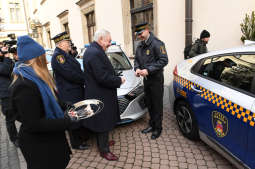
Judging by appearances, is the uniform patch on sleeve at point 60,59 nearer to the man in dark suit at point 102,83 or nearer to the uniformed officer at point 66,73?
the uniformed officer at point 66,73

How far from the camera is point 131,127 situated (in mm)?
3707

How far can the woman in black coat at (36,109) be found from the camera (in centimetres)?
123

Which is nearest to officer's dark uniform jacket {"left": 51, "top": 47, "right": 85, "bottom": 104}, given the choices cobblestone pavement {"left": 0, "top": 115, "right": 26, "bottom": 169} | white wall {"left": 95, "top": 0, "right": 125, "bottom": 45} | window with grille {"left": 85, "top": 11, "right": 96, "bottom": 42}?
cobblestone pavement {"left": 0, "top": 115, "right": 26, "bottom": 169}

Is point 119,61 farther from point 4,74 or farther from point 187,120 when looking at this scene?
point 4,74

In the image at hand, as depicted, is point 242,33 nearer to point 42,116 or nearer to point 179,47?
point 179,47

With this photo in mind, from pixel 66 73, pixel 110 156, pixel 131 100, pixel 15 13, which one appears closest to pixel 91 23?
pixel 131 100

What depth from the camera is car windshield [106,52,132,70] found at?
431 centimetres

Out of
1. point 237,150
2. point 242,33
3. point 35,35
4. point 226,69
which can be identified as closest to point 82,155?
point 237,150

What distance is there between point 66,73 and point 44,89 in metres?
1.36

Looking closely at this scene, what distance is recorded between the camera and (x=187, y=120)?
9.78ft

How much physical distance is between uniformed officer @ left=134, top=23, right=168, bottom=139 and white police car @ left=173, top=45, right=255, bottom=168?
37 centimetres

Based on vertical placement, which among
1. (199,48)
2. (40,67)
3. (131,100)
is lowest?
(131,100)

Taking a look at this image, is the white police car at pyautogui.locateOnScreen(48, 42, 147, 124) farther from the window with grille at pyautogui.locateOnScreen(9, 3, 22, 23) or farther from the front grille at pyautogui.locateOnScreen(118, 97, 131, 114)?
the window with grille at pyautogui.locateOnScreen(9, 3, 22, 23)

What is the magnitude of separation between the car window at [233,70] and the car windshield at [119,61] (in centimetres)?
199
